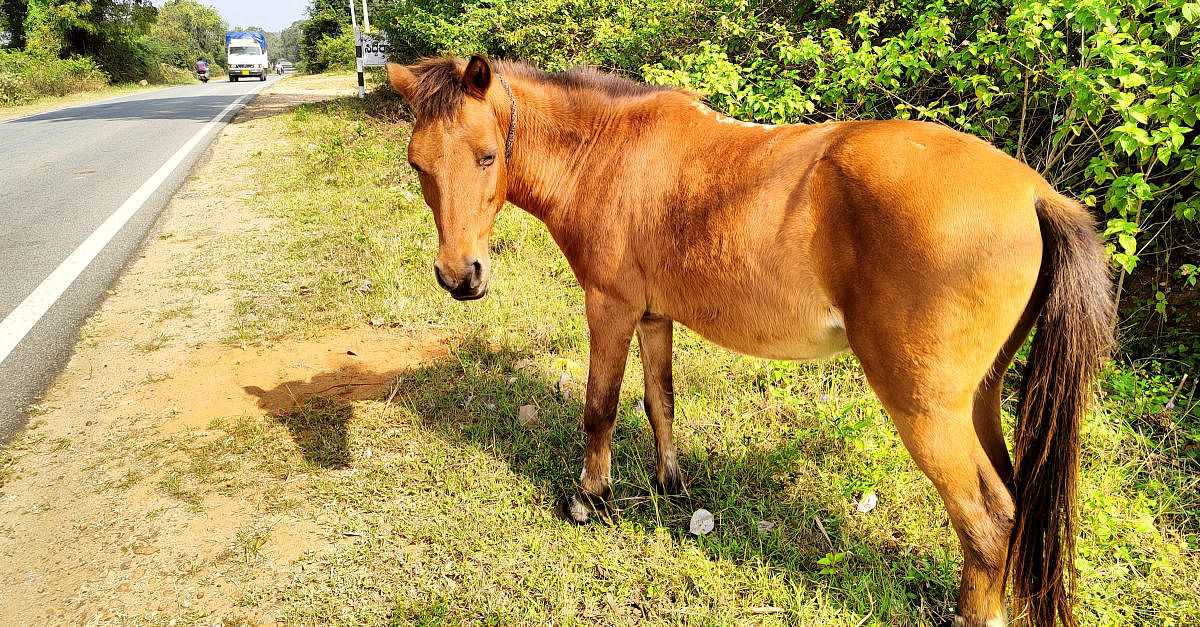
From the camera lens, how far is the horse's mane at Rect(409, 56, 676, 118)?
97.3 inches

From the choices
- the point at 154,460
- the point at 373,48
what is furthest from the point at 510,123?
the point at 373,48

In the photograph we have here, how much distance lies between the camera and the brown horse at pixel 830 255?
188cm

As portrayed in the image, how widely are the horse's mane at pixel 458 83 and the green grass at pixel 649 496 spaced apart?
1.74 metres

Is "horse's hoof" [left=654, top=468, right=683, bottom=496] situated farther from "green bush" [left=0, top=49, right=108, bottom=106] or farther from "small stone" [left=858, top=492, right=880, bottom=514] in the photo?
"green bush" [left=0, top=49, right=108, bottom=106]

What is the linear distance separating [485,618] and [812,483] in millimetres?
1651

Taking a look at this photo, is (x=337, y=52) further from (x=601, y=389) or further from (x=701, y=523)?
(x=701, y=523)

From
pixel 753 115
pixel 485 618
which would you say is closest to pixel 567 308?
pixel 753 115

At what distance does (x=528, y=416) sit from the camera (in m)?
3.57

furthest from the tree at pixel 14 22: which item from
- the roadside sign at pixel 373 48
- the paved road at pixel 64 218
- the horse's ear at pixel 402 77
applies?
the horse's ear at pixel 402 77

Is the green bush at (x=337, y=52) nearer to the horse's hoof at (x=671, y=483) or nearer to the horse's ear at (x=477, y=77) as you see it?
the horse's ear at (x=477, y=77)

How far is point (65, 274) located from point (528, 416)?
187 inches

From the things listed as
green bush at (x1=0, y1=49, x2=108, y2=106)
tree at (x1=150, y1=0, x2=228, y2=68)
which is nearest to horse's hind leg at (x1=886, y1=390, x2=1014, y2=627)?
green bush at (x1=0, y1=49, x2=108, y2=106)

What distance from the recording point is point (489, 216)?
2.65 metres

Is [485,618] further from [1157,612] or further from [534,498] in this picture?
[1157,612]
